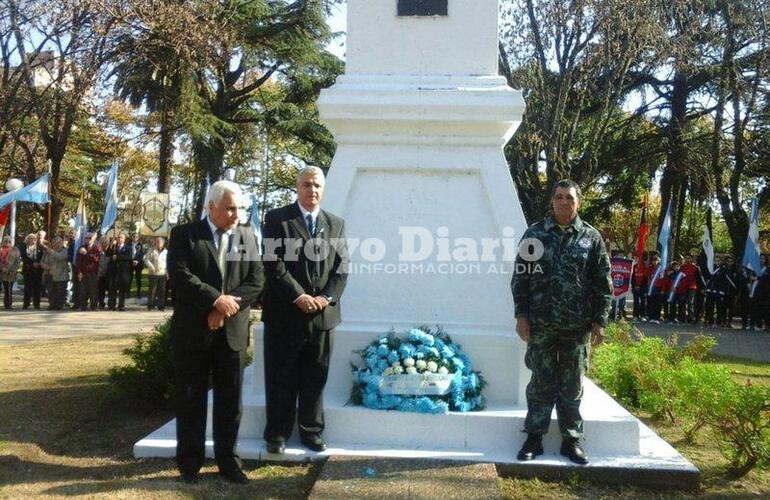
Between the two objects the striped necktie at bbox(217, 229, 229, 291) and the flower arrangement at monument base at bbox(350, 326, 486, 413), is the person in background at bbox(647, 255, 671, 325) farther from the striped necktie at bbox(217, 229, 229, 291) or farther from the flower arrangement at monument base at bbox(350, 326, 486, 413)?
the striped necktie at bbox(217, 229, 229, 291)

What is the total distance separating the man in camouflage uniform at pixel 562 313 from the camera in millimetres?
4449

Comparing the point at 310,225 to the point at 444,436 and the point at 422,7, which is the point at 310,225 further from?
the point at 422,7

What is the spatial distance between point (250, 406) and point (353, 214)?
1.63m

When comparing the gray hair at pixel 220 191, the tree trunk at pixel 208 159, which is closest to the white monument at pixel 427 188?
the gray hair at pixel 220 191

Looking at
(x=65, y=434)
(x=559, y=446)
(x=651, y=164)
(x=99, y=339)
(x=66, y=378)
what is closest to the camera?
(x=559, y=446)

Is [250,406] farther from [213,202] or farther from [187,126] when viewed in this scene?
[187,126]

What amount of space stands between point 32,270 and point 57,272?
4.17ft

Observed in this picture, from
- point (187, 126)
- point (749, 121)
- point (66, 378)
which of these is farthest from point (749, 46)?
point (66, 378)

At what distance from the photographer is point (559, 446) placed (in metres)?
4.64

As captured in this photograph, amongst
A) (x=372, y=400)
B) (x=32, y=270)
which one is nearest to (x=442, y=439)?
(x=372, y=400)

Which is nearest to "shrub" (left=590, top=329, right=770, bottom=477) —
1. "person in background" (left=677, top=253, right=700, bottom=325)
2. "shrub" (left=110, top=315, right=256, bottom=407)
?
"shrub" (left=110, top=315, right=256, bottom=407)

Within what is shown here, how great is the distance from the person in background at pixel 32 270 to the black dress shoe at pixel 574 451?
611 inches

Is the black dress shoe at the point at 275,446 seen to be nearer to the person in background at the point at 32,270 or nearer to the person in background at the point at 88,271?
the person in background at the point at 88,271

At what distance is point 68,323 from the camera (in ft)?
44.7
